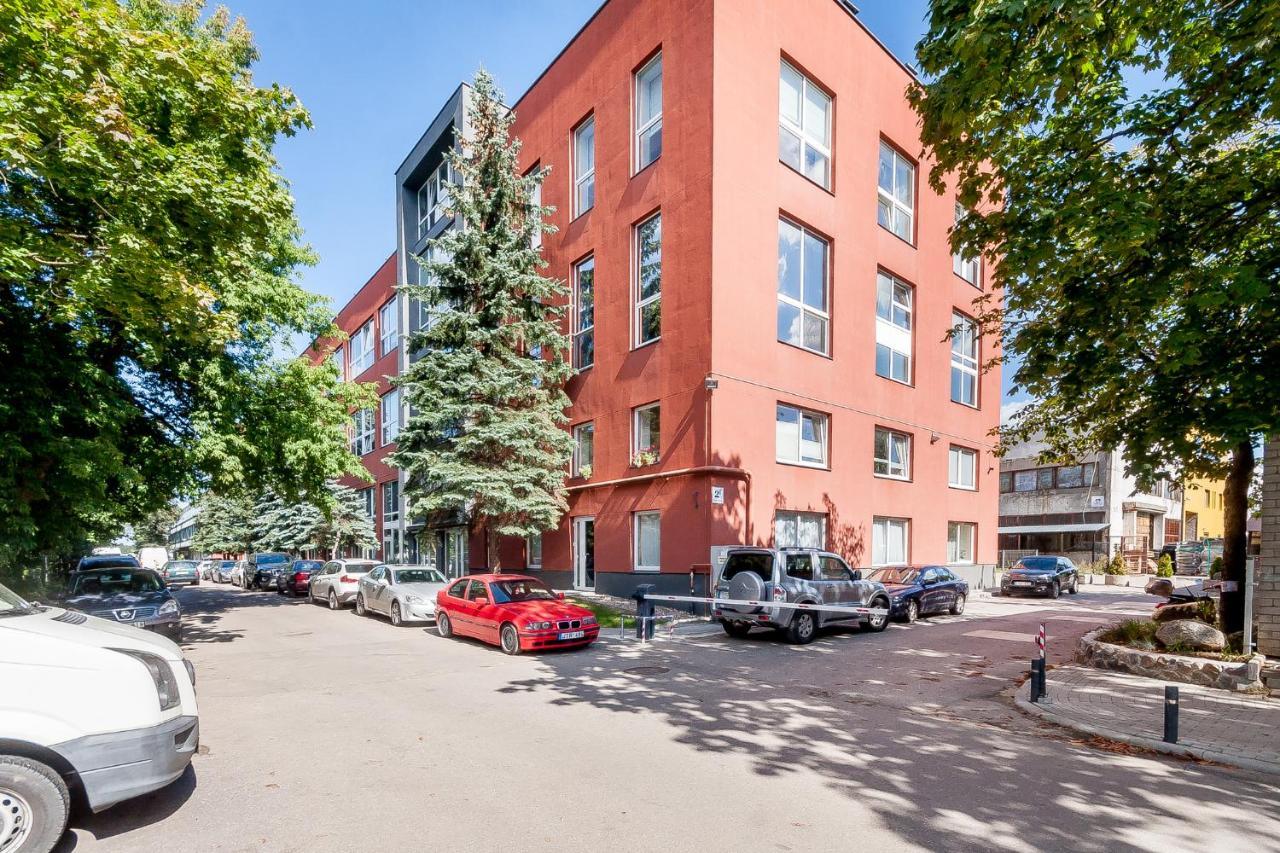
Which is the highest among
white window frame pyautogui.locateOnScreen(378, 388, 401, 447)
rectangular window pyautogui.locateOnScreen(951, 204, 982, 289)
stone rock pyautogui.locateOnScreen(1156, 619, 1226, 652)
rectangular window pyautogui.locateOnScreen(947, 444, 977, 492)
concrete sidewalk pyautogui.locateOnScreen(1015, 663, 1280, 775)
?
rectangular window pyautogui.locateOnScreen(951, 204, 982, 289)

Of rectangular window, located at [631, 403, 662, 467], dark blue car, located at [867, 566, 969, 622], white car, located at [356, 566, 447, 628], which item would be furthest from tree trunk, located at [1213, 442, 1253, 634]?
white car, located at [356, 566, 447, 628]

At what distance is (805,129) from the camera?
20.4 m

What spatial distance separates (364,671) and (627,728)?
5.47m

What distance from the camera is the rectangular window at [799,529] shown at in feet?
60.9

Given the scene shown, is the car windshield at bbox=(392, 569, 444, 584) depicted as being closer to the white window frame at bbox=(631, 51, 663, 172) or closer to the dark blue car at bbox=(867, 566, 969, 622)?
the dark blue car at bbox=(867, 566, 969, 622)

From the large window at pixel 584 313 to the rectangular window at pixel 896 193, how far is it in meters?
10.2

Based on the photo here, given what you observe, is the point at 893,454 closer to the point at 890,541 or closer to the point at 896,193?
the point at 890,541

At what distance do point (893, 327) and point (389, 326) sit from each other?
1080 inches

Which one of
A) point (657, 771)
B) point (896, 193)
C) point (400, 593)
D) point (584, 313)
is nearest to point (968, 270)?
point (896, 193)

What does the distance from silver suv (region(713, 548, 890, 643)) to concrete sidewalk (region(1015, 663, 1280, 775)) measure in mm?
4451

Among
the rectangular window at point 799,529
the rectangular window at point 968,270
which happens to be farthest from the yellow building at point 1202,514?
the rectangular window at point 799,529

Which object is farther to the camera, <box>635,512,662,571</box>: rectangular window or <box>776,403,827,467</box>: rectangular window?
<box>776,403,827,467</box>: rectangular window

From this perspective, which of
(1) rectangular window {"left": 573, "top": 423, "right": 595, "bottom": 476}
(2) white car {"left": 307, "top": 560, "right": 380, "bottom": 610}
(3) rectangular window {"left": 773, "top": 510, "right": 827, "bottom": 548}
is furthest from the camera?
(1) rectangular window {"left": 573, "top": 423, "right": 595, "bottom": 476}

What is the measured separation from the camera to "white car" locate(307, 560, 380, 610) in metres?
20.5
